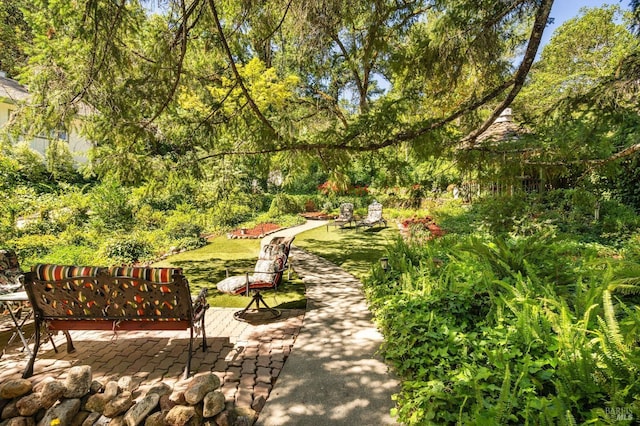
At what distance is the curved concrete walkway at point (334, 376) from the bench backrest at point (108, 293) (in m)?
1.44

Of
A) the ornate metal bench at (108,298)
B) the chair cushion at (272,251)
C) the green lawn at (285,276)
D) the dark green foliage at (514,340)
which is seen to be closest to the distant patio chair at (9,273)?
the ornate metal bench at (108,298)

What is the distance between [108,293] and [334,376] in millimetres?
2760

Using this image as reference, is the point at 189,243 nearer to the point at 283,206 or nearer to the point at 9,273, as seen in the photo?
the point at 9,273

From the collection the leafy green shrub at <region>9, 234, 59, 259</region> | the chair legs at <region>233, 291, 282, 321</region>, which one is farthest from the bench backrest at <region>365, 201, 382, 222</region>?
the leafy green shrub at <region>9, 234, 59, 259</region>

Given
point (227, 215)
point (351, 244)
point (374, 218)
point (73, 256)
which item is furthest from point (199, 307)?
point (374, 218)

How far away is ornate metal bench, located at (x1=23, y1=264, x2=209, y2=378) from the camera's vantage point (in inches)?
142

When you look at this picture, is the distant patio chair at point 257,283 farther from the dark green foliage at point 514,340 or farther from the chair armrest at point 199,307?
the dark green foliage at point 514,340

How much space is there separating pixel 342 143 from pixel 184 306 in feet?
9.75

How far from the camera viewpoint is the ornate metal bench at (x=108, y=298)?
362cm

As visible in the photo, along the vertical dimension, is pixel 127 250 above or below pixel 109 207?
below

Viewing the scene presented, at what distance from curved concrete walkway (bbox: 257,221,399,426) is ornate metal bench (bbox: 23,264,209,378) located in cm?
125

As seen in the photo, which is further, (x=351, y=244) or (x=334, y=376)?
(x=351, y=244)

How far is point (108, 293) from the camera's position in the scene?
3678 millimetres

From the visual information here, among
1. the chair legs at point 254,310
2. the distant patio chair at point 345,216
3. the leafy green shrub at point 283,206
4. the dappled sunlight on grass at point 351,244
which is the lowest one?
the chair legs at point 254,310
